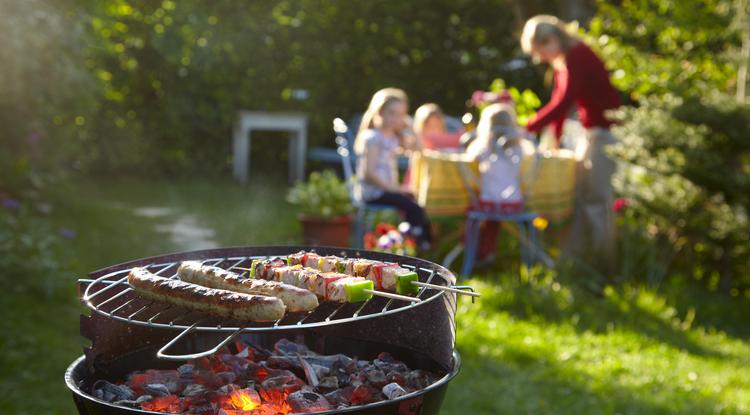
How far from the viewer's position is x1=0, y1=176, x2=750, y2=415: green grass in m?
3.71

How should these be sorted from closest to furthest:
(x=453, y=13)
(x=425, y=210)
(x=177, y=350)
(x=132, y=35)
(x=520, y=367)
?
1. (x=177, y=350)
2. (x=520, y=367)
3. (x=425, y=210)
4. (x=132, y=35)
5. (x=453, y=13)

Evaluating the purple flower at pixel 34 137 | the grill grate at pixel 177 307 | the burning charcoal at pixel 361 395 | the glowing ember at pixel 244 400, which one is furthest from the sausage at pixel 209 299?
the purple flower at pixel 34 137

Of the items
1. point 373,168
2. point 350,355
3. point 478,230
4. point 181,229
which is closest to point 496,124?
point 478,230

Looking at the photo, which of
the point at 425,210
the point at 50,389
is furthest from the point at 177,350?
the point at 425,210

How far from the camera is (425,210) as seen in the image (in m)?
5.63

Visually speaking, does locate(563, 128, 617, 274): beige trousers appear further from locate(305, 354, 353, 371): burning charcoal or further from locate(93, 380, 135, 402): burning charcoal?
locate(93, 380, 135, 402): burning charcoal

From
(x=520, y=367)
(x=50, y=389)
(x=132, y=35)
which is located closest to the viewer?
(x=50, y=389)

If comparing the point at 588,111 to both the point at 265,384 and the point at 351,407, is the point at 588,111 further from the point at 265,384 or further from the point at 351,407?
the point at 351,407

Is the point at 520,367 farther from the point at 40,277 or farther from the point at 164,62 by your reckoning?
the point at 164,62

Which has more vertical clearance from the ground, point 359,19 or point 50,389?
point 359,19

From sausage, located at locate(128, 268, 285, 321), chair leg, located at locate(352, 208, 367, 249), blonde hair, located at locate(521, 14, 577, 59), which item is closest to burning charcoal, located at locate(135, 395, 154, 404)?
sausage, located at locate(128, 268, 285, 321)

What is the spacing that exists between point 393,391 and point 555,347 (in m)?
2.66

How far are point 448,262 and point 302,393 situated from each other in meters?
4.11

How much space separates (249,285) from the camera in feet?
6.10
